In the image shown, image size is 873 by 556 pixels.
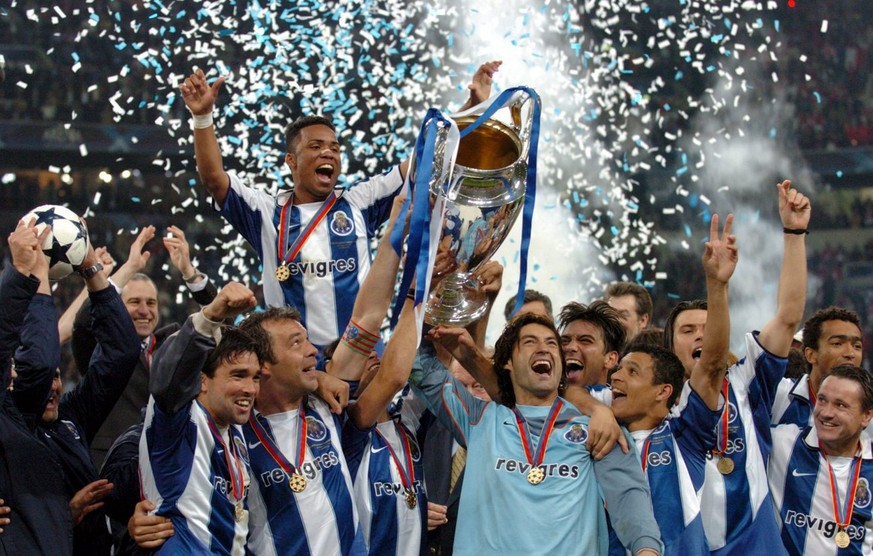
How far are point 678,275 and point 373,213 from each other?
7.25 meters

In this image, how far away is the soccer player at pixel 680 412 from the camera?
10.4 ft

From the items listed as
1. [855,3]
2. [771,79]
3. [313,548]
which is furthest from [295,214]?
[855,3]

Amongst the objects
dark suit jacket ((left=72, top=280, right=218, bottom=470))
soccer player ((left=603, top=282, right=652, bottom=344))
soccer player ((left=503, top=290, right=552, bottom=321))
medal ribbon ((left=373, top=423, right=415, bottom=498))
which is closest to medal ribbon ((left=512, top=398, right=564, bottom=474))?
medal ribbon ((left=373, top=423, right=415, bottom=498))

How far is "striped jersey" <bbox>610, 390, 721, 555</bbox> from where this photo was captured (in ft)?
10.5

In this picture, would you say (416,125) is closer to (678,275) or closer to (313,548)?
(678,275)

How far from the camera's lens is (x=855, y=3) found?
11523 mm

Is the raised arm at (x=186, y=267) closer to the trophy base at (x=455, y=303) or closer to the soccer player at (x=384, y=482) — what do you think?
the soccer player at (x=384, y=482)

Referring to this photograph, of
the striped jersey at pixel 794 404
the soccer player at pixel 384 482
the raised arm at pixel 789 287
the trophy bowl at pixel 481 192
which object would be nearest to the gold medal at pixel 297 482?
the soccer player at pixel 384 482

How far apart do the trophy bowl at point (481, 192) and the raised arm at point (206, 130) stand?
3.02 feet

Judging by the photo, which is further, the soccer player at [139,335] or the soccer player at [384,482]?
the soccer player at [139,335]

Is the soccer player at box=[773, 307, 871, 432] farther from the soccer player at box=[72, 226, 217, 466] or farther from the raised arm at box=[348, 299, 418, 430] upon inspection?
the soccer player at box=[72, 226, 217, 466]

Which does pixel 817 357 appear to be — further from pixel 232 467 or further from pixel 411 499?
pixel 232 467

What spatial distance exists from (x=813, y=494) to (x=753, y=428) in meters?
0.32

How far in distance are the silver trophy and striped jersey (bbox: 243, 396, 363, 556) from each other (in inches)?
23.4
